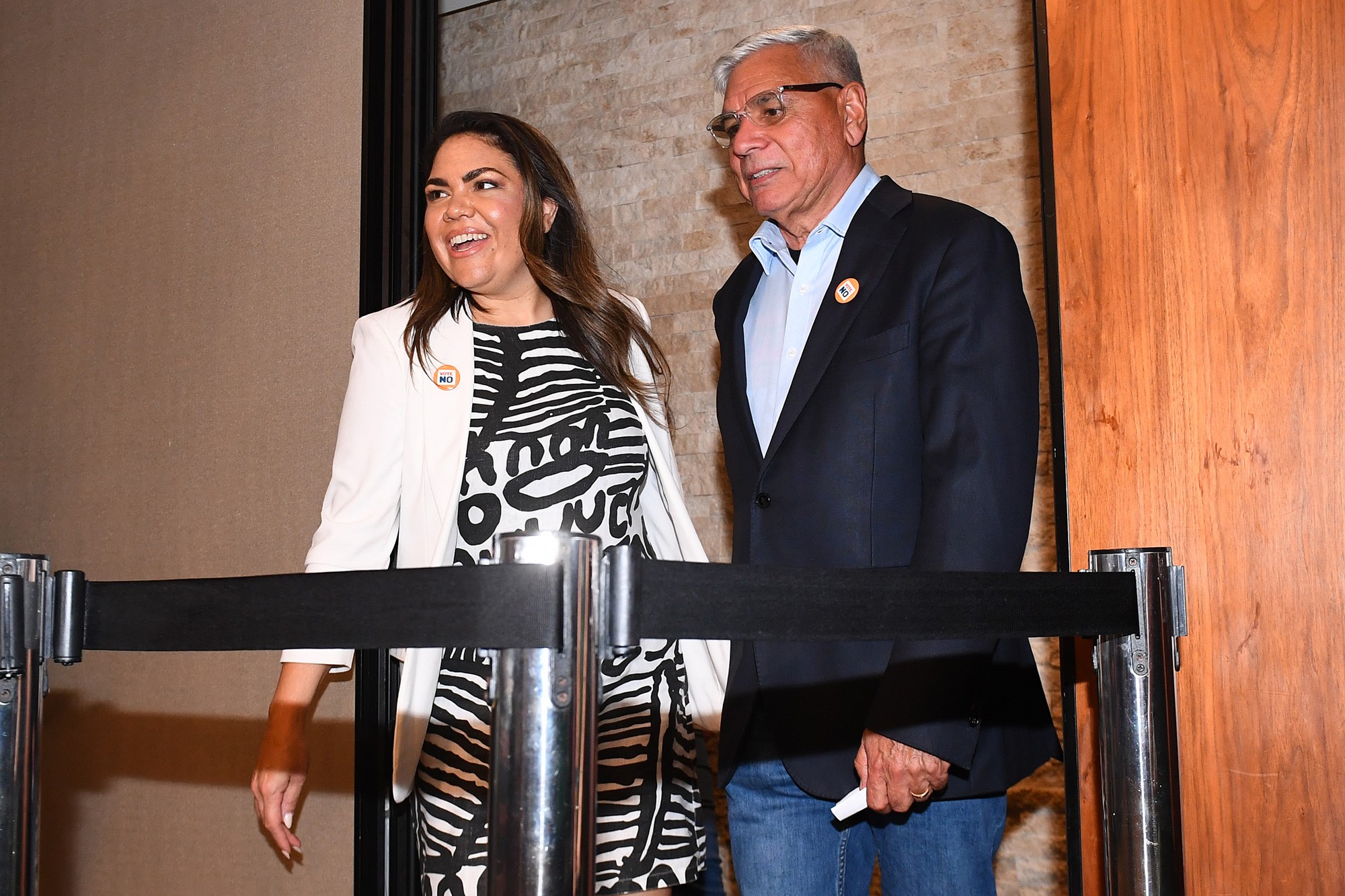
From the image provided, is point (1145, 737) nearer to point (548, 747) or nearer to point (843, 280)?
point (548, 747)

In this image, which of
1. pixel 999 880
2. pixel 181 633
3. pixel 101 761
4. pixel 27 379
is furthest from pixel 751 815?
pixel 27 379

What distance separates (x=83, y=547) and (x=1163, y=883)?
288 centimetres

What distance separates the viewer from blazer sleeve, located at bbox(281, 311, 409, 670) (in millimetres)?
1747

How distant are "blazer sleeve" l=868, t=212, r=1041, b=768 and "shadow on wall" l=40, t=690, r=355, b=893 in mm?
1629

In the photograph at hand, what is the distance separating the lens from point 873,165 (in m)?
3.35

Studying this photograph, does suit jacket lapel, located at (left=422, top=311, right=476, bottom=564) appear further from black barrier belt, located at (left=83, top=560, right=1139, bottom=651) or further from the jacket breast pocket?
black barrier belt, located at (left=83, top=560, right=1139, bottom=651)

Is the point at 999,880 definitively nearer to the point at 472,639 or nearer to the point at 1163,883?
the point at 1163,883

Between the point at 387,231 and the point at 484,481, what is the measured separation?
127 cm

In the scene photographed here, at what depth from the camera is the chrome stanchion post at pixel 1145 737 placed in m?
1.13

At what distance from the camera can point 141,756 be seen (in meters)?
3.01

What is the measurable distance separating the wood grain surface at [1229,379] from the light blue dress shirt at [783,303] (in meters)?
0.36

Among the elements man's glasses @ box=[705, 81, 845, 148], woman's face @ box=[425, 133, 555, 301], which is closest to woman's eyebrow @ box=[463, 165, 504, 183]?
woman's face @ box=[425, 133, 555, 301]

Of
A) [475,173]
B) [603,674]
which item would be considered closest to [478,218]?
[475,173]

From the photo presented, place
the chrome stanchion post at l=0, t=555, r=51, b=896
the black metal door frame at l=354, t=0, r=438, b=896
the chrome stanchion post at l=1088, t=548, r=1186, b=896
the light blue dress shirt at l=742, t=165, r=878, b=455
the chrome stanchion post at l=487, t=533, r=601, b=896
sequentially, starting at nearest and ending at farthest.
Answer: the chrome stanchion post at l=487, t=533, r=601, b=896
the chrome stanchion post at l=0, t=555, r=51, b=896
the chrome stanchion post at l=1088, t=548, r=1186, b=896
the light blue dress shirt at l=742, t=165, r=878, b=455
the black metal door frame at l=354, t=0, r=438, b=896
